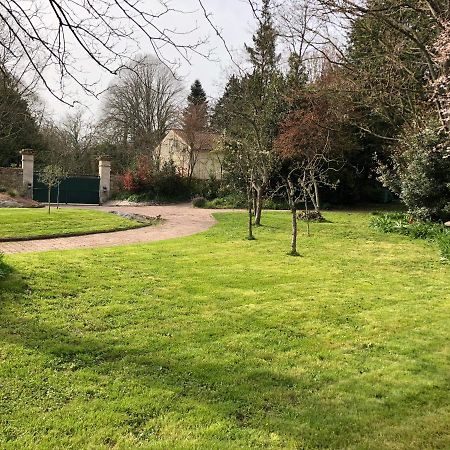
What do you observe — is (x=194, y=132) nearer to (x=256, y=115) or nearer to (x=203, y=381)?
(x=256, y=115)

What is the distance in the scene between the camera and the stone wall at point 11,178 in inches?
896

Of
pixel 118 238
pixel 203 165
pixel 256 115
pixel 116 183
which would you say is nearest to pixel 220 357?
pixel 118 238

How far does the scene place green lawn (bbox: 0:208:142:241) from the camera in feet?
38.7

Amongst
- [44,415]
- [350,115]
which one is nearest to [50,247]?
[44,415]

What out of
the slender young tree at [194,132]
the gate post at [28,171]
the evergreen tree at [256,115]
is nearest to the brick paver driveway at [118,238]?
the evergreen tree at [256,115]

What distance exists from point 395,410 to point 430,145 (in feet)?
40.8

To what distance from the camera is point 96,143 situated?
3734 centimetres

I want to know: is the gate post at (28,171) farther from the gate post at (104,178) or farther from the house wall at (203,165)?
the house wall at (203,165)

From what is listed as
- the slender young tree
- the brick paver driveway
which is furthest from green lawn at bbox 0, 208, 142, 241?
the slender young tree

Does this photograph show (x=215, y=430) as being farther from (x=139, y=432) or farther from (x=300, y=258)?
(x=300, y=258)

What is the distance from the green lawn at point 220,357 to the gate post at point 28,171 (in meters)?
17.0

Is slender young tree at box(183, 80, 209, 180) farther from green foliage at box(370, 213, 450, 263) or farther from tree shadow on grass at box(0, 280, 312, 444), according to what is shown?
tree shadow on grass at box(0, 280, 312, 444)

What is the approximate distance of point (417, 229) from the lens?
12.6 metres

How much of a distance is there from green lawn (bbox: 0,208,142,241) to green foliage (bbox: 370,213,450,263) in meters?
7.89
